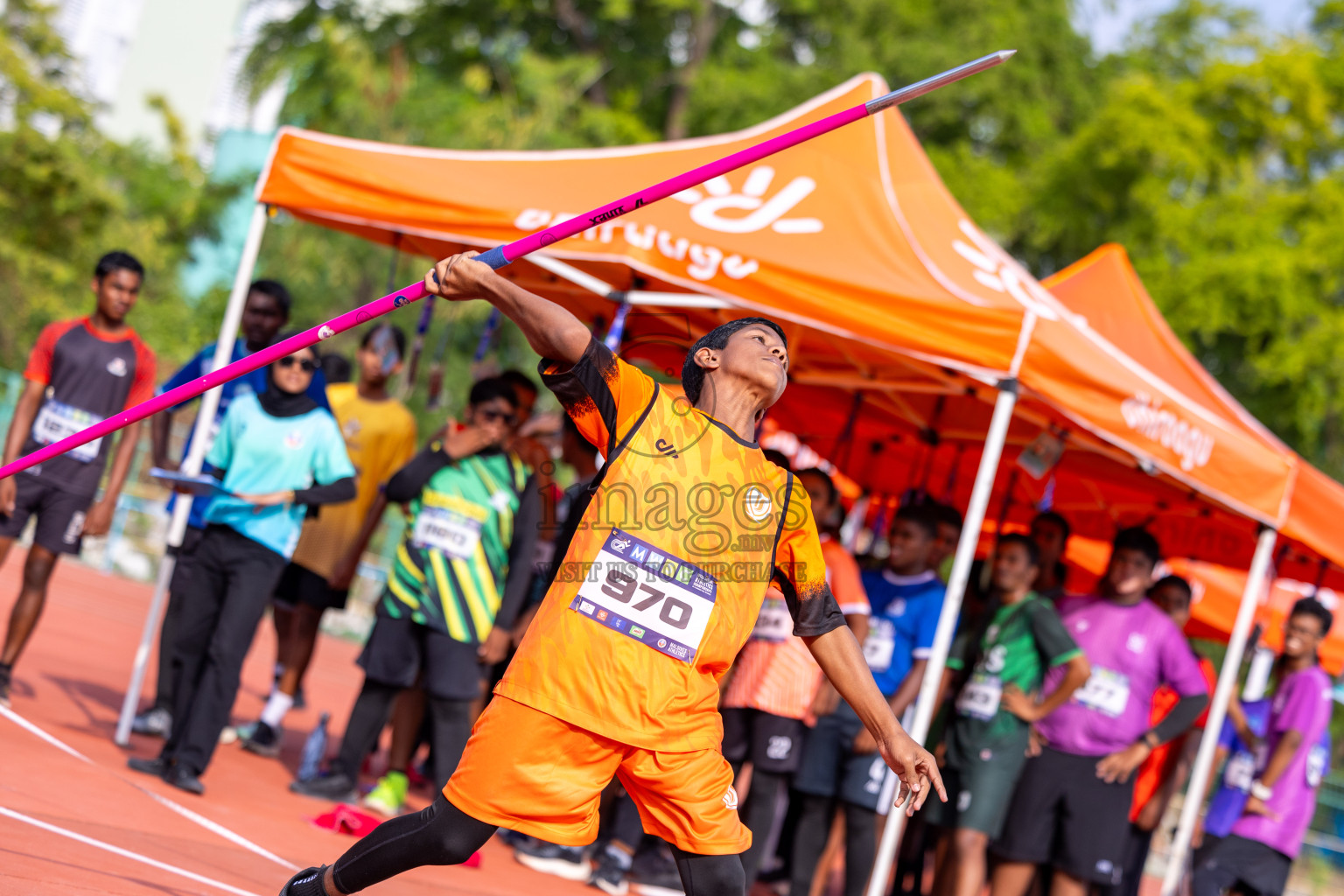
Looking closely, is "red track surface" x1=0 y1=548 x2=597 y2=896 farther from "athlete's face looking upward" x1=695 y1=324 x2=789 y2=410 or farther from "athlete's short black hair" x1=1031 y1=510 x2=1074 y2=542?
"athlete's short black hair" x1=1031 y1=510 x2=1074 y2=542

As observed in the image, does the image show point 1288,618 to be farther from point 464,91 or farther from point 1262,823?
point 464,91

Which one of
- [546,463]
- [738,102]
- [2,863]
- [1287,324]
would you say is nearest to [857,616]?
[546,463]

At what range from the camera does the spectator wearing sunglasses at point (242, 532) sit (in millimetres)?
5543

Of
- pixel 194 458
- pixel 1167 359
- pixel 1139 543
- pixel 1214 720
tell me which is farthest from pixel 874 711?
pixel 1167 359

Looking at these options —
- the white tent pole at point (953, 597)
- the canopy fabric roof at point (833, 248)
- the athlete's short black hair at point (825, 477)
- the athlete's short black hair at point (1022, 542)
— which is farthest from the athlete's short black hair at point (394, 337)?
the athlete's short black hair at point (1022, 542)

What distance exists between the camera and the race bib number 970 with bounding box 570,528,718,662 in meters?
3.16

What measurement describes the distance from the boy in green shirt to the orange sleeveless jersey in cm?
325

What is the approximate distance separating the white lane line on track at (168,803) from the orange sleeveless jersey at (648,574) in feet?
7.44

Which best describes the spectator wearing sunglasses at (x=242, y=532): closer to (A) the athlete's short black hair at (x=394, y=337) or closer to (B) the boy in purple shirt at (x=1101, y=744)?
(A) the athlete's short black hair at (x=394, y=337)

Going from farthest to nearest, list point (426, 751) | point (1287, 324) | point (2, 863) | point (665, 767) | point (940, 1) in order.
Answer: point (940, 1)
point (1287, 324)
point (426, 751)
point (2, 863)
point (665, 767)

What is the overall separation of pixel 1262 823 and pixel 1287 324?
55.2ft

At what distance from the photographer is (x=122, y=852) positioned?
4293mm

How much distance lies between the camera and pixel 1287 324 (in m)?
21.8

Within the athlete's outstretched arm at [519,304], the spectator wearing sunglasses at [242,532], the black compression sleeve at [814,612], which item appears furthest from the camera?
the spectator wearing sunglasses at [242,532]
